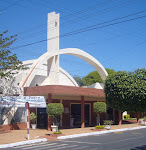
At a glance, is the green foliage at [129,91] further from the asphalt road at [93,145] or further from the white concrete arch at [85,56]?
the white concrete arch at [85,56]

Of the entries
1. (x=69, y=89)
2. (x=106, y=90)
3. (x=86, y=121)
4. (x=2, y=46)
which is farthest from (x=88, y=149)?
(x=86, y=121)

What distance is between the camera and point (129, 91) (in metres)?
9.41

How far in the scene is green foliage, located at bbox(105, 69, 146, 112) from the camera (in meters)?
9.29

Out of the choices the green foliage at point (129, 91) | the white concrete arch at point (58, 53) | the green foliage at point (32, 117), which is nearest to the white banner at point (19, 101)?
the white concrete arch at point (58, 53)

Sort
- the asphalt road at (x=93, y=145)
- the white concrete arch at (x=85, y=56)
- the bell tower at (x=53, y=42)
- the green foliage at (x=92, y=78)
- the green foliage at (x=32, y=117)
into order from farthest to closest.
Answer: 1. the green foliage at (x=92, y=78)
2. the white concrete arch at (x=85, y=56)
3. the bell tower at (x=53, y=42)
4. the green foliage at (x=32, y=117)
5. the asphalt road at (x=93, y=145)

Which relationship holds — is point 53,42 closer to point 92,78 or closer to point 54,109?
point 54,109

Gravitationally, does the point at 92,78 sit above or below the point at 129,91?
above

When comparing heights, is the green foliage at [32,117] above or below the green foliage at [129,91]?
below

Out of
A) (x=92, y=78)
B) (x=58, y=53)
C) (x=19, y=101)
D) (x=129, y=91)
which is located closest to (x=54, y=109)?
(x=19, y=101)

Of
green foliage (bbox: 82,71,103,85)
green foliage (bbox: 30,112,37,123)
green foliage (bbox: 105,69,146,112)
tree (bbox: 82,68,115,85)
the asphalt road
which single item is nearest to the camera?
green foliage (bbox: 105,69,146,112)

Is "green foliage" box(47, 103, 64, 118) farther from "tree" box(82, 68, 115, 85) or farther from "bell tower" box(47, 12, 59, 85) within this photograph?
"tree" box(82, 68, 115, 85)

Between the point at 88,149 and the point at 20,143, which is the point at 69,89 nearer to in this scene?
the point at 20,143

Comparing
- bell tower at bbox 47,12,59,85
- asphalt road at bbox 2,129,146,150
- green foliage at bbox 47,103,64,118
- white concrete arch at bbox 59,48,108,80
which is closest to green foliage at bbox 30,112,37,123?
bell tower at bbox 47,12,59,85

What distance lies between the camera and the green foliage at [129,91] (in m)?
9.29
